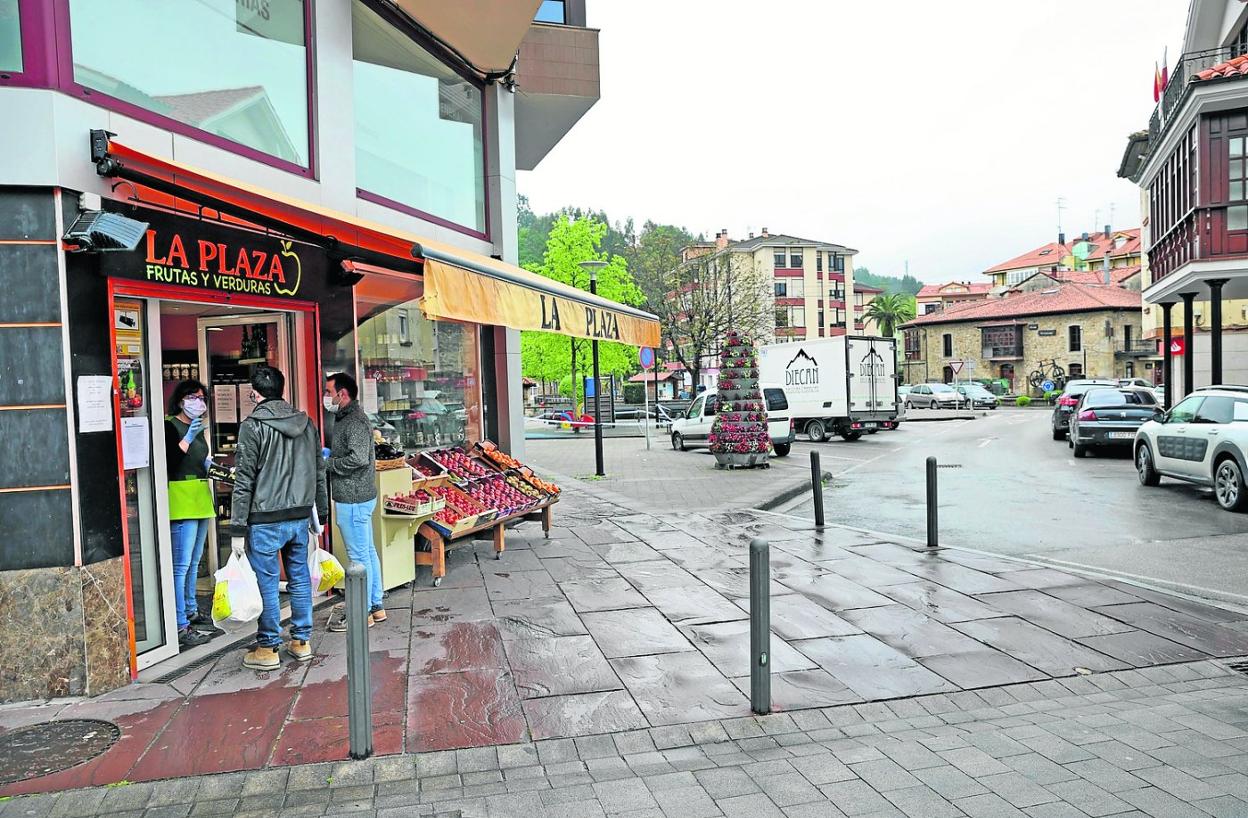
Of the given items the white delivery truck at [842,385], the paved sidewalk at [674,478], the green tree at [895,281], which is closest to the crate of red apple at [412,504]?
the paved sidewalk at [674,478]

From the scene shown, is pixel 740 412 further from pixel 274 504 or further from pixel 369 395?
pixel 274 504

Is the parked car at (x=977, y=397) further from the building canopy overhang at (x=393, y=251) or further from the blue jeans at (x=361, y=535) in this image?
the blue jeans at (x=361, y=535)

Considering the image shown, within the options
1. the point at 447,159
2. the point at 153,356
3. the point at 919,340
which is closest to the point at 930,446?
the point at 447,159

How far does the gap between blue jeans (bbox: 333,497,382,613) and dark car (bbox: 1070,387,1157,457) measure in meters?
17.5

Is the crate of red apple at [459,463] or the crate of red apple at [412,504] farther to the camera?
the crate of red apple at [459,463]

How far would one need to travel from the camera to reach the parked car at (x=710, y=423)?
68.7ft

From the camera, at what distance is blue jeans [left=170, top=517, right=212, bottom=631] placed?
5953 mm

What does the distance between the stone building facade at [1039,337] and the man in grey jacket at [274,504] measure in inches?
2286

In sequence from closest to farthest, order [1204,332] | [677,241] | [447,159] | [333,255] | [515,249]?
[333,255] < [447,159] < [515,249] < [1204,332] < [677,241]

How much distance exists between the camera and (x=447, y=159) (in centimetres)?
1069

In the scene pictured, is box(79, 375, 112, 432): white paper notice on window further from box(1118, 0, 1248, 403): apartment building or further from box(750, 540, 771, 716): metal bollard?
box(1118, 0, 1248, 403): apartment building

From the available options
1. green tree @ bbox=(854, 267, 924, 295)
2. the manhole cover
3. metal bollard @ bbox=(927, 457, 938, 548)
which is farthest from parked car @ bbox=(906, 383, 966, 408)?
green tree @ bbox=(854, 267, 924, 295)

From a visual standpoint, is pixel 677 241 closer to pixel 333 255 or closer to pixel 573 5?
pixel 573 5

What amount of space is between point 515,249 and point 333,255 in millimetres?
4897
